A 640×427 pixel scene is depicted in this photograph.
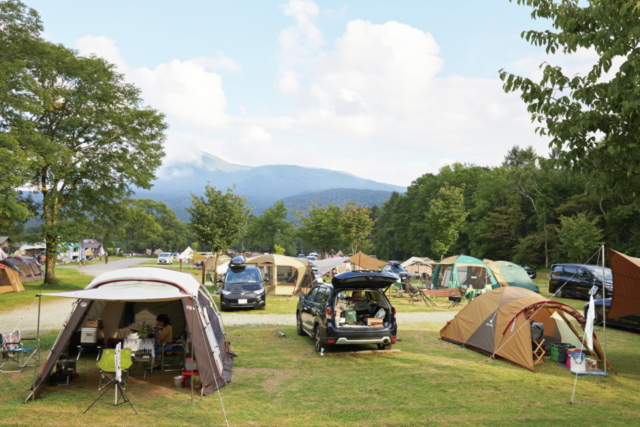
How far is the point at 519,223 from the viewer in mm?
50781

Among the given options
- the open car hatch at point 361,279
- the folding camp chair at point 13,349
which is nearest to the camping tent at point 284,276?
the open car hatch at point 361,279

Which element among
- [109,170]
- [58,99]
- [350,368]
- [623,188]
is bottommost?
[350,368]

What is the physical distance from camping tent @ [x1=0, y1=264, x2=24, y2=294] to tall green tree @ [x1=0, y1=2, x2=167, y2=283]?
1.43 meters

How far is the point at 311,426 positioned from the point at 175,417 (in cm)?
196

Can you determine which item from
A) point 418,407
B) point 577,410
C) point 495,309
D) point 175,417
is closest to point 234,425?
point 175,417

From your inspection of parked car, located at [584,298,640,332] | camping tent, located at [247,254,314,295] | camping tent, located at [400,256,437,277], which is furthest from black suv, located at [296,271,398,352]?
camping tent, located at [400,256,437,277]

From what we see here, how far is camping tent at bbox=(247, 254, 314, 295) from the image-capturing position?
22.8 metres

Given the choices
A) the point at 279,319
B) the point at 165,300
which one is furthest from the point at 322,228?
the point at 165,300

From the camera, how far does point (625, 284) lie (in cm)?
1019

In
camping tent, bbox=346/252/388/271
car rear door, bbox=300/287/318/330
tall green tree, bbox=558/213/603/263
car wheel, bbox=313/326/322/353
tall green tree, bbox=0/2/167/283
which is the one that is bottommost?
car wheel, bbox=313/326/322/353

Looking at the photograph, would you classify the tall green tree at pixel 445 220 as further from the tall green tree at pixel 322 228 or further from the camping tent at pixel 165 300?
the camping tent at pixel 165 300

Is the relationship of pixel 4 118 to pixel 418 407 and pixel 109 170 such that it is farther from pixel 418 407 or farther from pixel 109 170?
pixel 418 407

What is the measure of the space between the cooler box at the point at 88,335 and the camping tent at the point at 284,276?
1316cm

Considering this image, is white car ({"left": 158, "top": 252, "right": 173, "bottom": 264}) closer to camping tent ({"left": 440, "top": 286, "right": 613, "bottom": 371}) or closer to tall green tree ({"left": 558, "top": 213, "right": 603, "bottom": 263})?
tall green tree ({"left": 558, "top": 213, "right": 603, "bottom": 263})
